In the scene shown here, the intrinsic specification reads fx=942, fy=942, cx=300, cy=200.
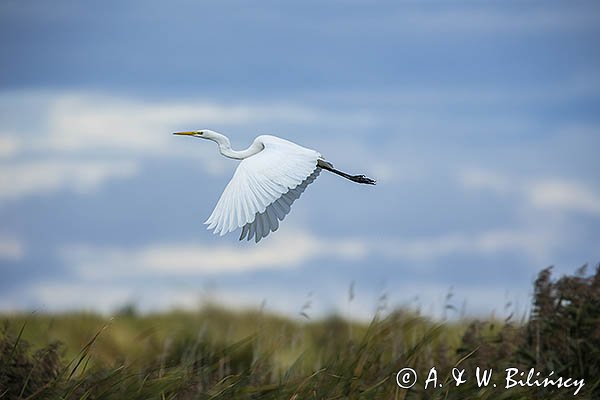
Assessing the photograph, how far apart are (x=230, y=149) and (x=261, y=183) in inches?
34.4

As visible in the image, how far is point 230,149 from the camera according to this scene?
605cm

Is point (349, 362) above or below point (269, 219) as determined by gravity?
below

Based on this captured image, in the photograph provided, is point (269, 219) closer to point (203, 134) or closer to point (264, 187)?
point (264, 187)

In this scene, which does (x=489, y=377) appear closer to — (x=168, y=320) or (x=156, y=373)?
(x=156, y=373)

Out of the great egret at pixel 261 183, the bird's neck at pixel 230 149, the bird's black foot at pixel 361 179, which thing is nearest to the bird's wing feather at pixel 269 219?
the great egret at pixel 261 183

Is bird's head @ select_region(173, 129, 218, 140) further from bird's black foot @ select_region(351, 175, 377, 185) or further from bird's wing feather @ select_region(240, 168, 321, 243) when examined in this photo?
bird's black foot @ select_region(351, 175, 377, 185)

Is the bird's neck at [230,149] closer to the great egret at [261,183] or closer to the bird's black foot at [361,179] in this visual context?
the great egret at [261,183]

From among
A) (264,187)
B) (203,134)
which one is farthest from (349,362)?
(203,134)

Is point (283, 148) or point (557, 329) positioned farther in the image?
point (557, 329)

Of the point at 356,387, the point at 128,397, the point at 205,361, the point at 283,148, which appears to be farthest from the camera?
the point at 205,361

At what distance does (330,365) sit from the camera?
5.64 metres

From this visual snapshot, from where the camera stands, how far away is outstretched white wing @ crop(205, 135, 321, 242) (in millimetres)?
5020

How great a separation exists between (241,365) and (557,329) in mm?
2613

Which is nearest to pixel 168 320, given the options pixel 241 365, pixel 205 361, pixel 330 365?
pixel 241 365
